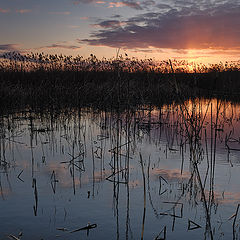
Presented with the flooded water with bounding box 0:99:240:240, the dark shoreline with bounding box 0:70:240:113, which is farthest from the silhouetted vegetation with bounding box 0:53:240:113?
the flooded water with bounding box 0:99:240:240

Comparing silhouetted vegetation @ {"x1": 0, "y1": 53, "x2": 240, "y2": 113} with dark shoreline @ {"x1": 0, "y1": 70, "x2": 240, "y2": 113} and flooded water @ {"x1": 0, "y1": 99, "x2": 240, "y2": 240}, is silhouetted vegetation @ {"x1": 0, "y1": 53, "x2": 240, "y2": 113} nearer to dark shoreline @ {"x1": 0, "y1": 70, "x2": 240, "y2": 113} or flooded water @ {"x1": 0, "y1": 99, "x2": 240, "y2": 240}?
dark shoreline @ {"x1": 0, "y1": 70, "x2": 240, "y2": 113}

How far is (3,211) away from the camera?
2619 millimetres

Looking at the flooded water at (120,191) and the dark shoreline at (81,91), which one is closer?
the flooded water at (120,191)

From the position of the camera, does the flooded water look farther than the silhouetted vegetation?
No

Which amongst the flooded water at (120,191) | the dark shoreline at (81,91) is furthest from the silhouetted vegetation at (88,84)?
the flooded water at (120,191)

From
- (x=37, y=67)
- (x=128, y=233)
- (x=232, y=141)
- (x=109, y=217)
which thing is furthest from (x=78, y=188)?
(x=37, y=67)

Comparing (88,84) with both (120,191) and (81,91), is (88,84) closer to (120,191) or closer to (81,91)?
(81,91)

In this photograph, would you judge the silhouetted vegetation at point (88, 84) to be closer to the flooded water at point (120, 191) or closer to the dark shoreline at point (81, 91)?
the dark shoreline at point (81, 91)

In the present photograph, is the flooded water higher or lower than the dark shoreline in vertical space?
lower

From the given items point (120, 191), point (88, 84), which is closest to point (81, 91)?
A: point (88, 84)

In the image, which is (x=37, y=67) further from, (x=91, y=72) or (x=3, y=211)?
(x=3, y=211)

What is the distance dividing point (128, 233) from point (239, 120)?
235 inches

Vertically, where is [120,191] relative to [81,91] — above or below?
below

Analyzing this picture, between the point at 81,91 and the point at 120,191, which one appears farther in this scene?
the point at 81,91
